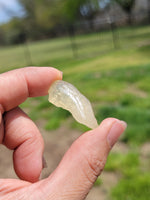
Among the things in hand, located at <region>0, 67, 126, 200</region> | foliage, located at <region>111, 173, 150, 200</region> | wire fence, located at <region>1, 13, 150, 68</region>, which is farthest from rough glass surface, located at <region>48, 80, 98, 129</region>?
wire fence, located at <region>1, 13, 150, 68</region>

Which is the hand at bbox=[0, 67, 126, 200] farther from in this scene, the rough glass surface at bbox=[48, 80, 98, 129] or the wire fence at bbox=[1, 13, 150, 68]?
the wire fence at bbox=[1, 13, 150, 68]

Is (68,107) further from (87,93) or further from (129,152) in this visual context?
(87,93)

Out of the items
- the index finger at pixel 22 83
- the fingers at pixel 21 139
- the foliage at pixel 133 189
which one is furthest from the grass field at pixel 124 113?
the index finger at pixel 22 83

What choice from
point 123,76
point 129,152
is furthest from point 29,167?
point 123,76

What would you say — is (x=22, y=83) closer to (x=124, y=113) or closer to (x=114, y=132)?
(x=114, y=132)

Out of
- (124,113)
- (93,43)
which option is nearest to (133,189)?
(124,113)

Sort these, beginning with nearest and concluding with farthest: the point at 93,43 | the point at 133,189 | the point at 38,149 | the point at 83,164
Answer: the point at 83,164, the point at 38,149, the point at 133,189, the point at 93,43

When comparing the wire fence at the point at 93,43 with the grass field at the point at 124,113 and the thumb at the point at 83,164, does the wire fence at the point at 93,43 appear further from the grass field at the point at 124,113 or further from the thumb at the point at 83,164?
the thumb at the point at 83,164

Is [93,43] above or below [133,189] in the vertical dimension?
below
